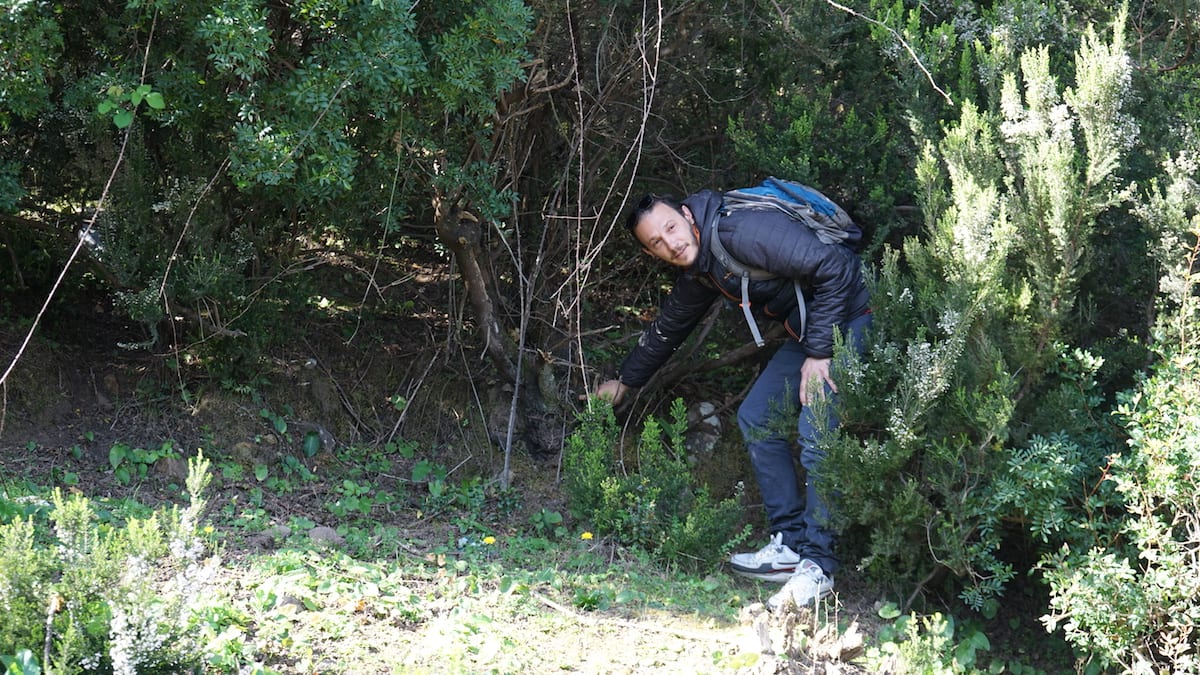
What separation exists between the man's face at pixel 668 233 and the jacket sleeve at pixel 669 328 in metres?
0.23

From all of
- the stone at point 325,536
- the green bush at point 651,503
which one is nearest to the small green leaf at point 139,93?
the stone at point 325,536

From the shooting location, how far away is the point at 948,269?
434cm

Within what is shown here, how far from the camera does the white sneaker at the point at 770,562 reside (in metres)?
4.73

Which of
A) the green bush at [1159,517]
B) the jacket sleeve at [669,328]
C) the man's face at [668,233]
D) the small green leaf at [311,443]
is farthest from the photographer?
the small green leaf at [311,443]

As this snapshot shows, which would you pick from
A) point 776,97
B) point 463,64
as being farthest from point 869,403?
point 463,64

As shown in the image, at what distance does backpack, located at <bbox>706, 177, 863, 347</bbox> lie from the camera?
4790 millimetres

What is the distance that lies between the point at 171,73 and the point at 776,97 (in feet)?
9.50

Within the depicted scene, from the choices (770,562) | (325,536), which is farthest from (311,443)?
(770,562)

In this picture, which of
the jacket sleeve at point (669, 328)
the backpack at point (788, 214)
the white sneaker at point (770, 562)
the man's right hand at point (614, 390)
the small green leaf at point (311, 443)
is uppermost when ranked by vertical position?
the backpack at point (788, 214)

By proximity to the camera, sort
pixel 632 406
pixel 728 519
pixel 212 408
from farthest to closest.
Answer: pixel 632 406, pixel 212 408, pixel 728 519

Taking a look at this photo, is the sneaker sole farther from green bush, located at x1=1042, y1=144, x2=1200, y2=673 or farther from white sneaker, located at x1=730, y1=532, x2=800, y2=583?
green bush, located at x1=1042, y1=144, x2=1200, y2=673

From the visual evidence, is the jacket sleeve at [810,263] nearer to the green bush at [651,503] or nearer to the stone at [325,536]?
the green bush at [651,503]

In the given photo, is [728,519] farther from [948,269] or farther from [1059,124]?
[1059,124]

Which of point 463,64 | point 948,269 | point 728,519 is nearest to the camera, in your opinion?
point 463,64
